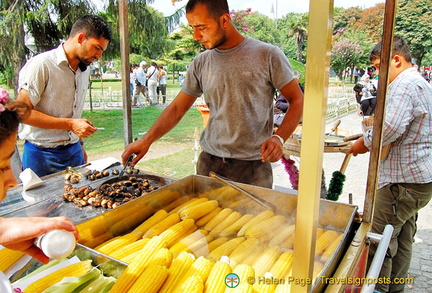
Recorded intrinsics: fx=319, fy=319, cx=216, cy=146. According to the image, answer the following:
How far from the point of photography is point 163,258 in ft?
4.58

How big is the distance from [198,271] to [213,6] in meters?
1.92

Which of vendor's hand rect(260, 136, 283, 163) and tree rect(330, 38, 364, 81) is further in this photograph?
tree rect(330, 38, 364, 81)

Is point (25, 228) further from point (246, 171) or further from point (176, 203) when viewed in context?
point (246, 171)

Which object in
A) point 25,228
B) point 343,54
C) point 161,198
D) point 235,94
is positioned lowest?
point 161,198

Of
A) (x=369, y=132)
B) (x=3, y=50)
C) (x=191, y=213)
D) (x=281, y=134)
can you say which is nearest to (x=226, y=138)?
(x=281, y=134)

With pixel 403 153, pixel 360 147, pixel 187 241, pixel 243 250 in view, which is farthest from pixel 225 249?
pixel 403 153

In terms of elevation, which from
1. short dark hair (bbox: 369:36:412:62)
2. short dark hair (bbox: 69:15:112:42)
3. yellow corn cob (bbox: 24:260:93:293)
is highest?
short dark hair (bbox: 69:15:112:42)

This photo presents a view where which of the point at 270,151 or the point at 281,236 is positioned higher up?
the point at 270,151

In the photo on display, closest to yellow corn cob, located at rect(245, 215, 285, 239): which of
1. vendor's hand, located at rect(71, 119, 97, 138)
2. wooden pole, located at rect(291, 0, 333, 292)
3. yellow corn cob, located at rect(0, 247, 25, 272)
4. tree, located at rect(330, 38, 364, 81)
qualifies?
wooden pole, located at rect(291, 0, 333, 292)

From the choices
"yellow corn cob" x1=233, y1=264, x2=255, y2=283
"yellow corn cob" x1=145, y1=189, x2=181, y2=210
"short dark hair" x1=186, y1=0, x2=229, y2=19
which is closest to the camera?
"yellow corn cob" x1=233, y1=264, x2=255, y2=283

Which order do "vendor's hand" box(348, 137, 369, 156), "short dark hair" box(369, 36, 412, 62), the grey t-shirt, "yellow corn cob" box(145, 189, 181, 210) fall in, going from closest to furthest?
"yellow corn cob" box(145, 189, 181, 210) < the grey t-shirt < "vendor's hand" box(348, 137, 369, 156) < "short dark hair" box(369, 36, 412, 62)

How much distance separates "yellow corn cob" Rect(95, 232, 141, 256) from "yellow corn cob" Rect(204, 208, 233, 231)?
15.6 inches

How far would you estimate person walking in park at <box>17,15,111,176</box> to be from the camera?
2928mm

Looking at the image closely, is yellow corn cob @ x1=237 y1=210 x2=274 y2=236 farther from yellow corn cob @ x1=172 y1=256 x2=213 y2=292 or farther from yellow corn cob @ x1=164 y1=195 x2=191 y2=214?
yellow corn cob @ x1=164 y1=195 x2=191 y2=214
